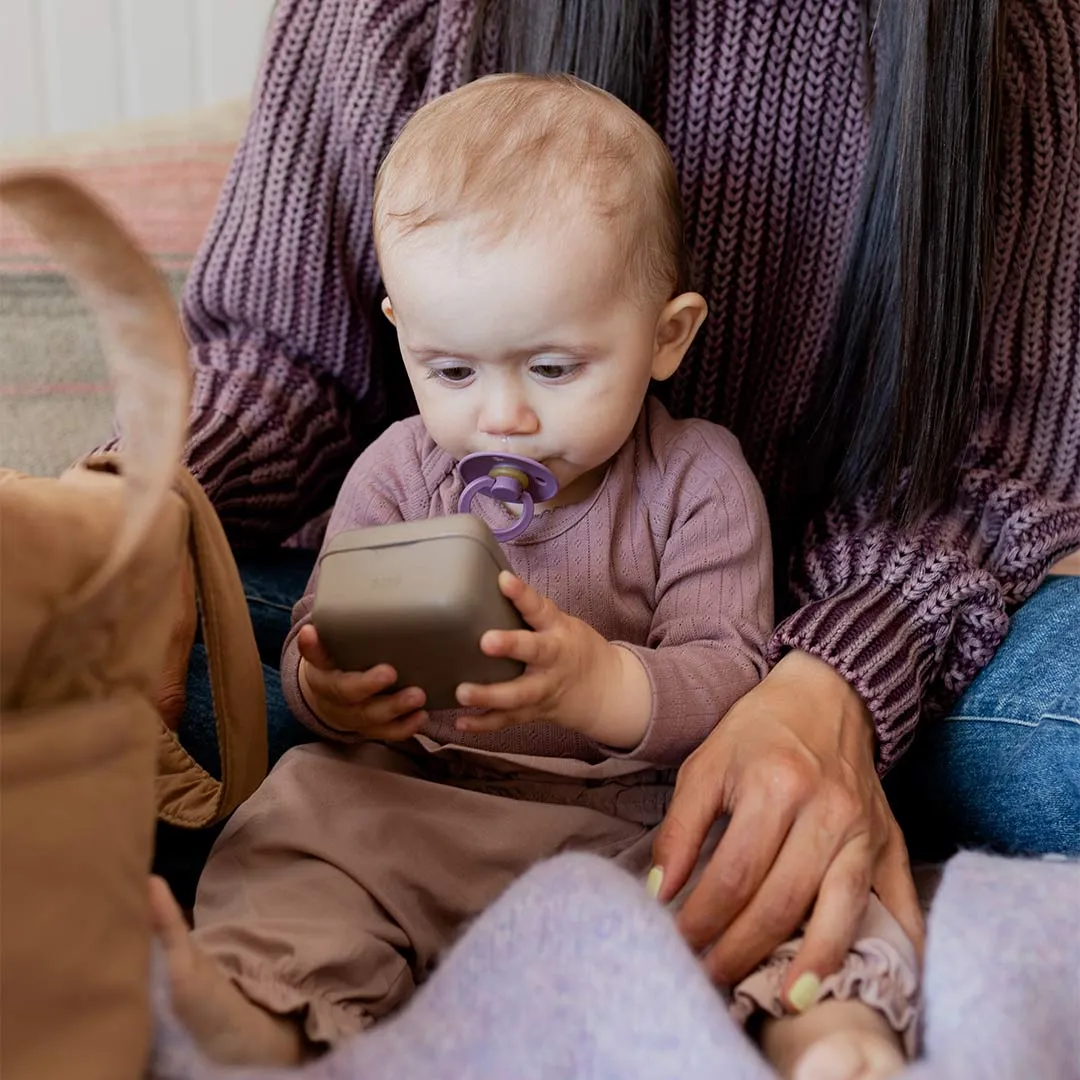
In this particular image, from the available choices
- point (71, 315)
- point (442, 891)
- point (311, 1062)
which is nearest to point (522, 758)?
point (442, 891)

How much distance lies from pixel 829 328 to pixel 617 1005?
613 millimetres

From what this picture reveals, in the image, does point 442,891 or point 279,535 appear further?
point 279,535

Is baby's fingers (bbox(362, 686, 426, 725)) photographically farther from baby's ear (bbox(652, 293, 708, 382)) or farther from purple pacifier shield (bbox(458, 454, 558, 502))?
baby's ear (bbox(652, 293, 708, 382))

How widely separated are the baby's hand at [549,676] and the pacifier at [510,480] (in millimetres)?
100

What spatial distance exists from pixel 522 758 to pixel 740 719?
0.14 m

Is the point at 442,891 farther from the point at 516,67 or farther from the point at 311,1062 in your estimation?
the point at 516,67

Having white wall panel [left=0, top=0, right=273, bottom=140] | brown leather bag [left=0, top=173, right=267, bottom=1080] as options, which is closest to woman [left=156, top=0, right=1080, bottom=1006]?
brown leather bag [left=0, top=173, right=267, bottom=1080]

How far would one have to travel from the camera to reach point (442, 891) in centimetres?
73

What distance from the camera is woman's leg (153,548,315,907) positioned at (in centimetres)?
79

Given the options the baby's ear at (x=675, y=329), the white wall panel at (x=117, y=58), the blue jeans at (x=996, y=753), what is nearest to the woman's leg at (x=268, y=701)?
the blue jeans at (x=996, y=753)

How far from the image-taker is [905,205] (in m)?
0.87

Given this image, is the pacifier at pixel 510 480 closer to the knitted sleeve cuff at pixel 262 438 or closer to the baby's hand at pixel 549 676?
the baby's hand at pixel 549 676

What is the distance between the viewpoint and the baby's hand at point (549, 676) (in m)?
0.66

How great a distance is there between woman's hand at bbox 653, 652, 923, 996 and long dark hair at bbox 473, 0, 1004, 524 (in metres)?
0.22
